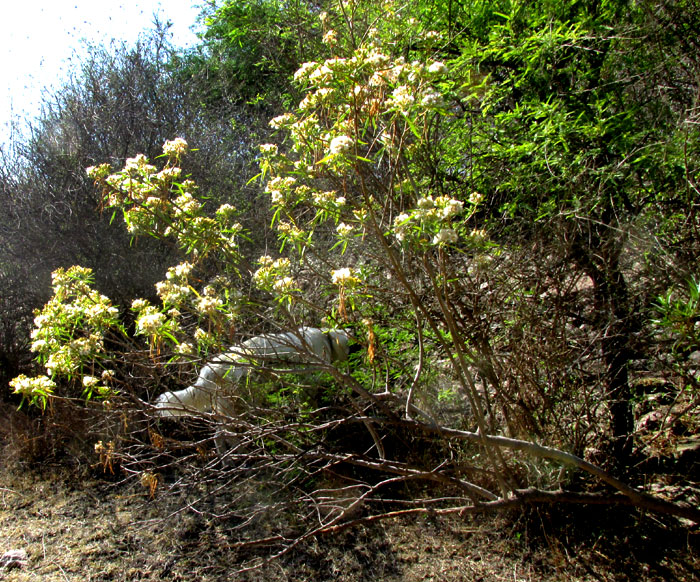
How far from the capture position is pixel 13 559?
379 cm

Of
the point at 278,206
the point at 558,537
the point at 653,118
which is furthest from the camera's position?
the point at 558,537

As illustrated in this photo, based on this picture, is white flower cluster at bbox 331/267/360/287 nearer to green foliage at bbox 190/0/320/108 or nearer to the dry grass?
the dry grass

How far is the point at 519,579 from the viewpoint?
3227 millimetres

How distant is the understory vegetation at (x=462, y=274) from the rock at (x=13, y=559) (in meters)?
0.94

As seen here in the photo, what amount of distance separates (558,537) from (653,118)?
2.45 metres

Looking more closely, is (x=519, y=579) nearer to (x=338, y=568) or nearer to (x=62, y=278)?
(x=338, y=568)

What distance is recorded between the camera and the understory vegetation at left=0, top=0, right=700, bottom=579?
2.53m

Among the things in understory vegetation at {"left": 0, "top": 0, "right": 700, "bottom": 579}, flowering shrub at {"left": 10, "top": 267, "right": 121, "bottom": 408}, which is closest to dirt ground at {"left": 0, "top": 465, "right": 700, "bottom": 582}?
understory vegetation at {"left": 0, "top": 0, "right": 700, "bottom": 579}

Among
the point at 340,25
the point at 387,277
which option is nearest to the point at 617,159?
the point at 387,277

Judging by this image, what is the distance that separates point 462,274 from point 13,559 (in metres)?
3.48

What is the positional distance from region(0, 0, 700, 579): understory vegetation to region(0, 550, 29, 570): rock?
3.07 feet

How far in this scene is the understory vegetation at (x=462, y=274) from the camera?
2.53 metres

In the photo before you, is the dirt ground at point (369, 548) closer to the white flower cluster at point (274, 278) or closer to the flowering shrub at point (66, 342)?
the flowering shrub at point (66, 342)

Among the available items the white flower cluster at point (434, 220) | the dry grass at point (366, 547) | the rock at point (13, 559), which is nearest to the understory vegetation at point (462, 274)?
the white flower cluster at point (434, 220)
